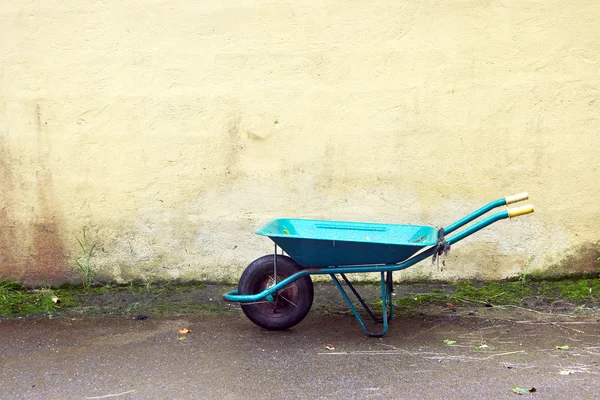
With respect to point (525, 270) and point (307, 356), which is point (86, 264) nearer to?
point (307, 356)

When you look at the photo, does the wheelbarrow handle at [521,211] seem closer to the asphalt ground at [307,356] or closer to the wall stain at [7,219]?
the asphalt ground at [307,356]

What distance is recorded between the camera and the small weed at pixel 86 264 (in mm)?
5715

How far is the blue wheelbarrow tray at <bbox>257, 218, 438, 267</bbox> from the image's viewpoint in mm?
4176

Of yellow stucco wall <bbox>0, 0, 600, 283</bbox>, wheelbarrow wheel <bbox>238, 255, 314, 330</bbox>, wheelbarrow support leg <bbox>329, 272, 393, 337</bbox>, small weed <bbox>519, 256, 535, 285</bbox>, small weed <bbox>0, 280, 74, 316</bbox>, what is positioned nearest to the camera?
wheelbarrow support leg <bbox>329, 272, 393, 337</bbox>

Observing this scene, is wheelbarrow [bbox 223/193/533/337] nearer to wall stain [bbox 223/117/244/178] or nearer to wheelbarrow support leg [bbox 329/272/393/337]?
wheelbarrow support leg [bbox 329/272/393/337]

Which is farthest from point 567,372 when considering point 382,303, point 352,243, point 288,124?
point 288,124

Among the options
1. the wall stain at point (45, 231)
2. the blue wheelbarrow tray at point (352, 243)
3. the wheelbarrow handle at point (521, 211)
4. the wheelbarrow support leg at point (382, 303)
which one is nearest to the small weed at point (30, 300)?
the wall stain at point (45, 231)

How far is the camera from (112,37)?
5531mm

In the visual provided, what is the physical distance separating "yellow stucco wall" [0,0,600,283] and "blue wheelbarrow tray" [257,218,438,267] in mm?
815

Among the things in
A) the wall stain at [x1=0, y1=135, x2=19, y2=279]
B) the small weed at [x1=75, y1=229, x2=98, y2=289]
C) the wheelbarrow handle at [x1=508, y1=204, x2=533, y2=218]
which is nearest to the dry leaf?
the wheelbarrow handle at [x1=508, y1=204, x2=533, y2=218]

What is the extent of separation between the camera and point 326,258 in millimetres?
4316

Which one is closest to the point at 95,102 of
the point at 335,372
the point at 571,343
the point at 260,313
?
the point at 260,313

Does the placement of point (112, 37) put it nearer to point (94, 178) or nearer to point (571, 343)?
point (94, 178)

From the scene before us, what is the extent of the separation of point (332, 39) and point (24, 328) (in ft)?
10.5
